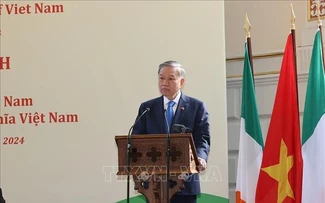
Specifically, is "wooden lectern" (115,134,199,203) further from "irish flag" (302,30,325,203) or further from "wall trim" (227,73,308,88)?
"wall trim" (227,73,308,88)

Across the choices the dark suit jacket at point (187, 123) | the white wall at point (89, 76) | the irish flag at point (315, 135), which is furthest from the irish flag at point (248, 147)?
the dark suit jacket at point (187, 123)

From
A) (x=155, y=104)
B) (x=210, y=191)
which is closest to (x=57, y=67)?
(x=155, y=104)

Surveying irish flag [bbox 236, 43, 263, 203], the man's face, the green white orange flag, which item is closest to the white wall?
irish flag [bbox 236, 43, 263, 203]

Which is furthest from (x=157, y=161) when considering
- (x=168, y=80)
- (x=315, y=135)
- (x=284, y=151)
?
(x=315, y=135)

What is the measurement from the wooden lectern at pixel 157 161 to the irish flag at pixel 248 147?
97cm

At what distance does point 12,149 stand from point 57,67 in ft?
2.34

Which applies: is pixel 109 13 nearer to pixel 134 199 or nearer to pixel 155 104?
pixel 155 104

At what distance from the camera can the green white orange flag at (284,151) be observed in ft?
12.5

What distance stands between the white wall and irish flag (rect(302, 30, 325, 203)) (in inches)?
25.5

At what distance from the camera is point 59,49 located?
14.1 ft

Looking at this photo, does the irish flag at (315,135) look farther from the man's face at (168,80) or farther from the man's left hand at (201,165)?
the man's face at (168,80)

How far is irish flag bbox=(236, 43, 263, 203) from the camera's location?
13.0ft

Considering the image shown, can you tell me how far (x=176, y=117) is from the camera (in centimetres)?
341

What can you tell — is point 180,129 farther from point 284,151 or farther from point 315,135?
point 315,135
